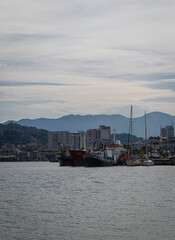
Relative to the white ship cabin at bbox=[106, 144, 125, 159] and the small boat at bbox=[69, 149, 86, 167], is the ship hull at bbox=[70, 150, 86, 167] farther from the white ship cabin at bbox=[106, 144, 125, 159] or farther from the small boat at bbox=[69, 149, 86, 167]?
the white ship cabin at bbox=[106, 144, 125, 159]

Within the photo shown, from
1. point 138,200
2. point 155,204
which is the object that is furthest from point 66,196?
point 155,204

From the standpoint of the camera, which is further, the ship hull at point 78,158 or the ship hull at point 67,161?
the ship hull at point 67,161

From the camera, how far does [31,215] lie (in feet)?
112

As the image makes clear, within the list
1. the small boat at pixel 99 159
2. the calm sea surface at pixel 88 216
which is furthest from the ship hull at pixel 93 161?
the calm sea surface at pixel 88 216

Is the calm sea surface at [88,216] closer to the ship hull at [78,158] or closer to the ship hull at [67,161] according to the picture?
the ship hull at [78,158]

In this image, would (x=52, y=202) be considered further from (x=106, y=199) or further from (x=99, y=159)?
(x=99, y=159)

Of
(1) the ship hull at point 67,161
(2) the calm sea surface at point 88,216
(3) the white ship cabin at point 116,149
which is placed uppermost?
(3) the white ship cabin at point 116,149

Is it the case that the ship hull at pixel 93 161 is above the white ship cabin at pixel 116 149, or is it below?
below

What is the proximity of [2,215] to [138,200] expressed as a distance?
45.2 feet

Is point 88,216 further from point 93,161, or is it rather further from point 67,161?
Result: point 67,161

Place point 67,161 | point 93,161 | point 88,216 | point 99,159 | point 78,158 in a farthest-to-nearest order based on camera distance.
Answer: point 67,161 < point 78,158 < point 99,159 < point 93,161 < point 88,216

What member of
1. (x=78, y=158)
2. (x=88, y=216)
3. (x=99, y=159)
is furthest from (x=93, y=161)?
(x=88, y=216)

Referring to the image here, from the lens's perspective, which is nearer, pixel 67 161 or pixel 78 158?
pixel 78 158

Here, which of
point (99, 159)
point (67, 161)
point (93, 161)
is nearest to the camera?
point (93, 161)
